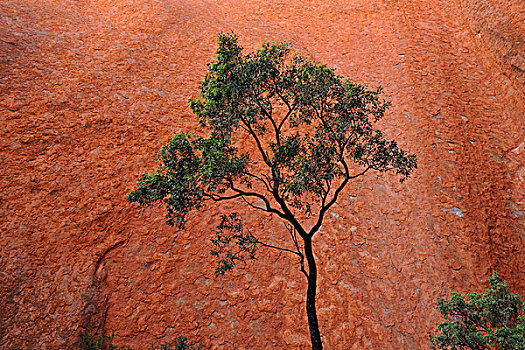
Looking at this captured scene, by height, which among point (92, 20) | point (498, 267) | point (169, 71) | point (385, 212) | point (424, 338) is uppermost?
point (92, 20)

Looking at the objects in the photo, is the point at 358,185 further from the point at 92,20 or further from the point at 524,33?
the point at 92,20

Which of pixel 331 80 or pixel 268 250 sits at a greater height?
pixel 331 80

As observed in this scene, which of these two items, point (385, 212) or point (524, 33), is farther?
point (524, 33)

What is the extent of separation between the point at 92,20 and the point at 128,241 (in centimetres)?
1775

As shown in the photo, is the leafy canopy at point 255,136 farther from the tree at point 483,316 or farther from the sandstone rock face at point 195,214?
the sandstone rock face at point 195,214

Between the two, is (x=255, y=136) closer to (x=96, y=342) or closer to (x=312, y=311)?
(x=312, y=311)

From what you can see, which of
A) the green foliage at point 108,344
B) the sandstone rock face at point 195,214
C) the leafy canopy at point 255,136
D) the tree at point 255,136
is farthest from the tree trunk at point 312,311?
the green foliage at point 108,344

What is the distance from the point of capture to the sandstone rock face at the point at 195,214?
38.0 ft

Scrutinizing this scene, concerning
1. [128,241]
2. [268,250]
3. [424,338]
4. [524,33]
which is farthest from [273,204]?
[524,33]

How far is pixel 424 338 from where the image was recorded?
11461 millimetres

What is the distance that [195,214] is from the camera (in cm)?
1452

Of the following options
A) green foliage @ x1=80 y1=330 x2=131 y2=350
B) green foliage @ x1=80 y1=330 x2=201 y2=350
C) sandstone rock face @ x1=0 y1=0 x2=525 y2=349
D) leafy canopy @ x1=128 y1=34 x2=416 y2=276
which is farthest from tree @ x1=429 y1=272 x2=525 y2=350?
green foliage @ x1=80 y1=330 x2=131 y2=350

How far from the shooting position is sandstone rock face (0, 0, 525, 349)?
1158cm

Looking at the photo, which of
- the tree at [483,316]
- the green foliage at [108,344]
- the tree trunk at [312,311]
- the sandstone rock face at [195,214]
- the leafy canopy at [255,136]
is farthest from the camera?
the sandstone rock face at [195,214]
